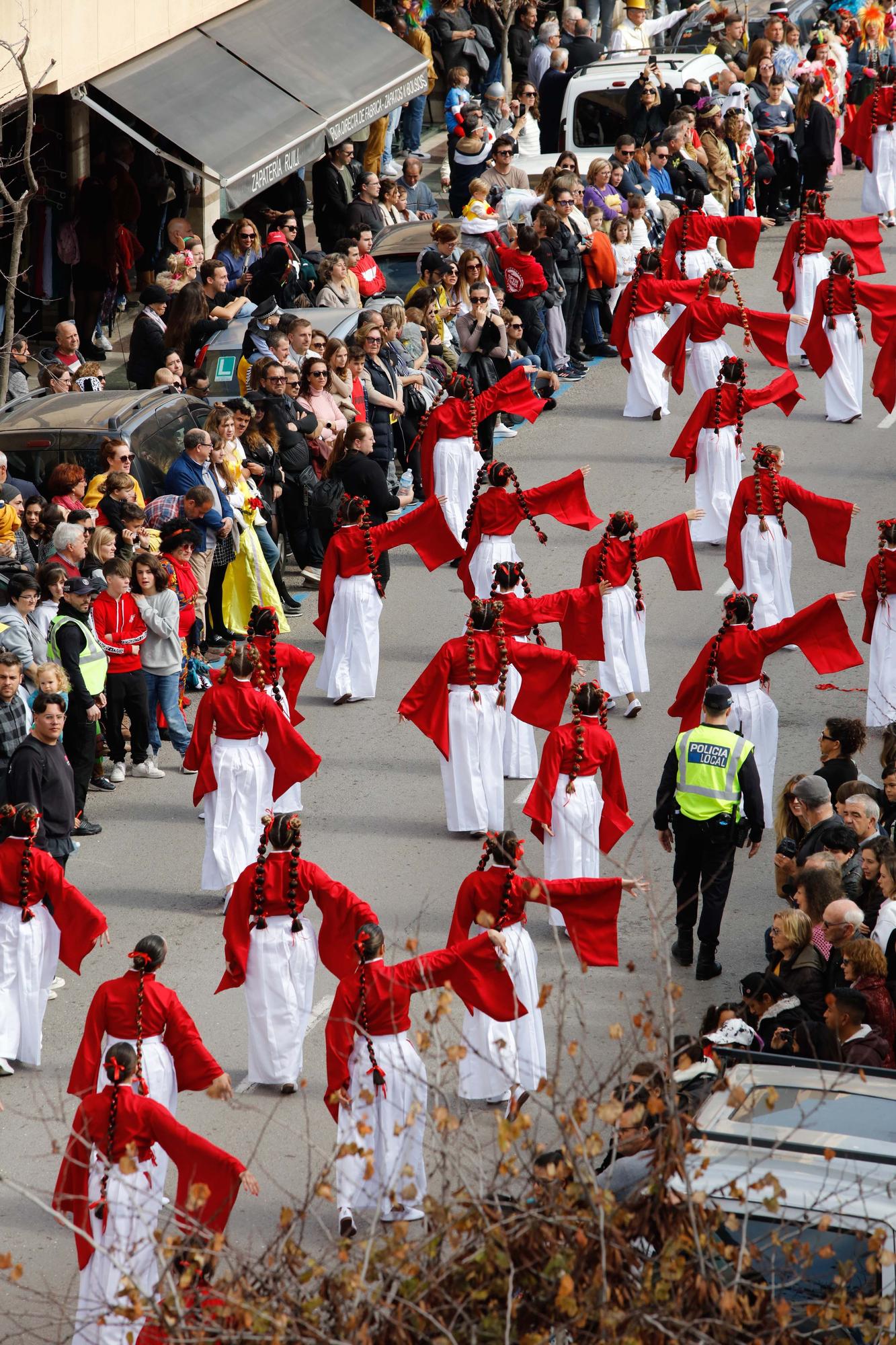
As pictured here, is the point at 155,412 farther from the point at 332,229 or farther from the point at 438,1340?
the point at 438,1340

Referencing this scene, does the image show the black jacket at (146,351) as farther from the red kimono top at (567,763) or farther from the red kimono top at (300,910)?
the red kimono top at (300,910)

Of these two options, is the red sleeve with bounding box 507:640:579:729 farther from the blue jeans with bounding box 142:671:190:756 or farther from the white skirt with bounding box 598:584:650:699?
the blue jeans with bounding box 142:671:190:756

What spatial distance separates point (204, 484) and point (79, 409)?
1451 mm

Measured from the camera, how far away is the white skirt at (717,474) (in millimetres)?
16438

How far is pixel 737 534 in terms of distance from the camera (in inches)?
579

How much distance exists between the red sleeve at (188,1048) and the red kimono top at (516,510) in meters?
6.22

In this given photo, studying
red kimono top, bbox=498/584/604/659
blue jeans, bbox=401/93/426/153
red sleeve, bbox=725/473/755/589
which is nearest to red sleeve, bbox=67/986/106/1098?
red kimono top, bbox=498/584/604/659

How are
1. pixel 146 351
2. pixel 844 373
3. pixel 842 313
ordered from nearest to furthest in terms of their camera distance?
1. pixel 146 351
2. pixel 842 313
3. pixel 844 373

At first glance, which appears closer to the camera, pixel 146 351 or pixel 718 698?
pixel 718 698

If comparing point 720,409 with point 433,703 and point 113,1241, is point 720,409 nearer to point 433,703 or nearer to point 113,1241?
point 433,703

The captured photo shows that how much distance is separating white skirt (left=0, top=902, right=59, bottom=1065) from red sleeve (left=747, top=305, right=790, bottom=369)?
10.5m

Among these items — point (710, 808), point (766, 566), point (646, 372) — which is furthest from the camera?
point (646, 372)

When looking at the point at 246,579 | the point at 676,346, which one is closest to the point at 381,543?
the point at 246,579

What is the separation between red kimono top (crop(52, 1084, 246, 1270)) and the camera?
8.09 m
